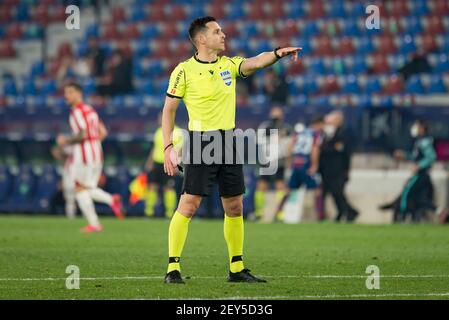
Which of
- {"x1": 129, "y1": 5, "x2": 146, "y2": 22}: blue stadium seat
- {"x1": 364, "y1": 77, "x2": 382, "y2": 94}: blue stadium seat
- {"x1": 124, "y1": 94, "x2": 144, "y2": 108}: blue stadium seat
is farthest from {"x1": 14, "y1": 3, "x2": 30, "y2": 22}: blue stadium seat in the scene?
{"x1": 364, "y1": 77, "x2": 382, "y2": 94}: blue stadium seat

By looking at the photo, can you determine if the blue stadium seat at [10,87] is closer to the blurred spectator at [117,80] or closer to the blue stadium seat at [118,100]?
the blurred spectator at [117,80]

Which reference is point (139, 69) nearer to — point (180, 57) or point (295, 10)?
point (180, 57)

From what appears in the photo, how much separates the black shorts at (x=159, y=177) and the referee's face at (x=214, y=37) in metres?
12.9

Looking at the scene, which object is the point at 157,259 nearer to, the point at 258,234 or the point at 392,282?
the point at 392,282

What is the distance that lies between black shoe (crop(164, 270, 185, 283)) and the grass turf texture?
0.52 feet

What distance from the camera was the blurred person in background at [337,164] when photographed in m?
22.3

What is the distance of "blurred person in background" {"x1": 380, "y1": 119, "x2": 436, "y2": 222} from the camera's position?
21.5 meters

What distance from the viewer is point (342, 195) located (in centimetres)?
2228

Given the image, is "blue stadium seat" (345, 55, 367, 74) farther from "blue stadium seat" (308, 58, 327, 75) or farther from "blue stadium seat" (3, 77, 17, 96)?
"blue stadium seat" (3, 77, 17, 96)

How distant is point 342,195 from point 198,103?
12.0m

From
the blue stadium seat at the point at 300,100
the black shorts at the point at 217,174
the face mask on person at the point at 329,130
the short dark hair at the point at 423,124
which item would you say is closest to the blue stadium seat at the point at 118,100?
the blue stadium seat at the point at 300,100

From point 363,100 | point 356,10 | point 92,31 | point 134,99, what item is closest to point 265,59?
point 363,100

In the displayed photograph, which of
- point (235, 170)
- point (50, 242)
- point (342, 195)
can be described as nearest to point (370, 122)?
point (342, 195)

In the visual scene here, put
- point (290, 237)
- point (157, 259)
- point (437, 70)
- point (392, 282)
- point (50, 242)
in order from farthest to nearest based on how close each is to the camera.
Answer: point (437, 70) → point (290, 237) → point (50, 242) → point (157, 259) → point (392, 282)
